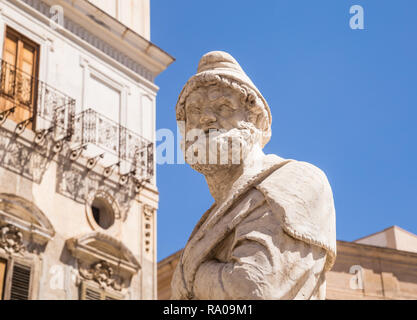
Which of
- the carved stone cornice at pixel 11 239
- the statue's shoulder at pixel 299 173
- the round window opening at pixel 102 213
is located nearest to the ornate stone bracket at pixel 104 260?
the round window opening at pixel 102 213

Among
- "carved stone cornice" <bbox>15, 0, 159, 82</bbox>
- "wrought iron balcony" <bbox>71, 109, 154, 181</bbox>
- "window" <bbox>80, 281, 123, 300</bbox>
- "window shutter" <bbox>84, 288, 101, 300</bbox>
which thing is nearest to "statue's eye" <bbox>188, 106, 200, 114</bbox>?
"window" <bbox>80, 281, 123, 300</bbox>

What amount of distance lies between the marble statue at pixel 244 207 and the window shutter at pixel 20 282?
1370cm

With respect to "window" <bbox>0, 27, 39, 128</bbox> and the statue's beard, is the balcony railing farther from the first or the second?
the statue's beard

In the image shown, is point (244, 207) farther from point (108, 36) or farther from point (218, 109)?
point (108, 36)

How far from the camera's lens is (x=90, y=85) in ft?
67.5

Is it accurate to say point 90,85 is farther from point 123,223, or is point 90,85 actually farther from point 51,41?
point 123,223

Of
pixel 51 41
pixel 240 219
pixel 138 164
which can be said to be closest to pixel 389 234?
pixel 138 164

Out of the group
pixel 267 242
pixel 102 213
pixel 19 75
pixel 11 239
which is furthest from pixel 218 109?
pixel 102 213

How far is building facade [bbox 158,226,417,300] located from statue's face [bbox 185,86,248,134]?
19169 millimetres

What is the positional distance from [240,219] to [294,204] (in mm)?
201

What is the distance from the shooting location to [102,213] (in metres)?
19.9

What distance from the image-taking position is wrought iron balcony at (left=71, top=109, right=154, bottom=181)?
19.5 metres
